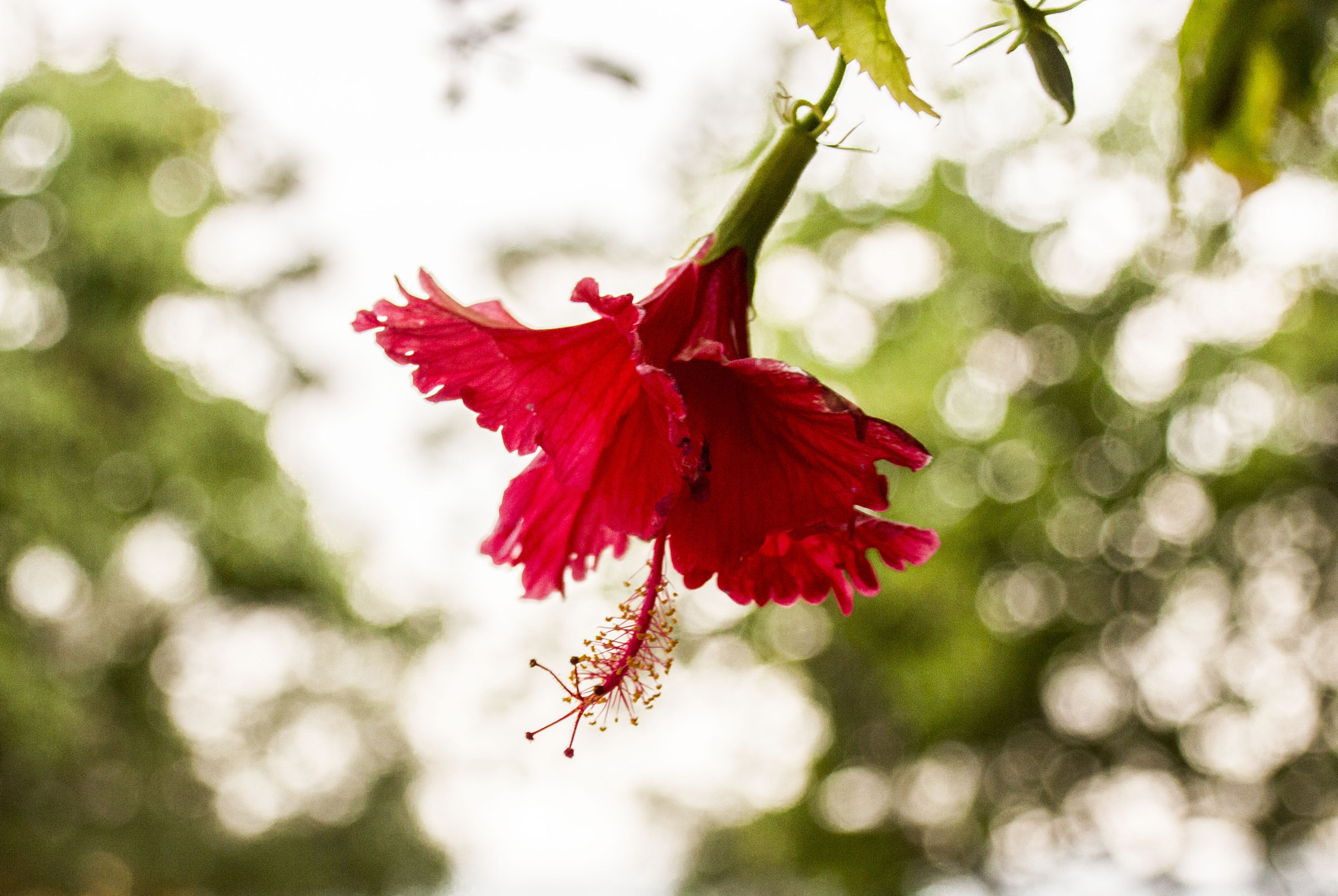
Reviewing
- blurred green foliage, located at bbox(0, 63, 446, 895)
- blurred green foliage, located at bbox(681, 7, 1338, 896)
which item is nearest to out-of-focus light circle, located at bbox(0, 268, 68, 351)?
blurred green foliage, located at bbox(0, 63, 446, 895)

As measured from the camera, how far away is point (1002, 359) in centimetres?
816

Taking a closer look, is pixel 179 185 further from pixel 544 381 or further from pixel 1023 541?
pixel 544 381

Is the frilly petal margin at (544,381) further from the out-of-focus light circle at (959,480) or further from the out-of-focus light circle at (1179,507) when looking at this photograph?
the out-of-focus light circle at (1179,507)

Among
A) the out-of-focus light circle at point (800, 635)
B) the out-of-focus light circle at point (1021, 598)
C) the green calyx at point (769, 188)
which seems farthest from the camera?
the out-of-focus light circle at point (800, 635)

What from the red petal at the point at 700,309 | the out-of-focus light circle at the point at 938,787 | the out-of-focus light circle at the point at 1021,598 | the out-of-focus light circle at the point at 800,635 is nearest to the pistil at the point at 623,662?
the red petal at the point at 700,309

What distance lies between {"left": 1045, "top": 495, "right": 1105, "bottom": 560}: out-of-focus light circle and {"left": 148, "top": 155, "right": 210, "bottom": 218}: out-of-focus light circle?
280 inches

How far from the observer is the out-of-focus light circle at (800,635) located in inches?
329

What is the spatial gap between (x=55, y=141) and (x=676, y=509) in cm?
914

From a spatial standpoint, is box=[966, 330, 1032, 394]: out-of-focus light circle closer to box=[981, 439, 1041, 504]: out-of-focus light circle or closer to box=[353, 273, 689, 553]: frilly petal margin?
box=[981, 439, 1041, 504]: out-of-focus light circle

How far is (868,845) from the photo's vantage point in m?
8.71

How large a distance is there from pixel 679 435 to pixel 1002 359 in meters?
8.17

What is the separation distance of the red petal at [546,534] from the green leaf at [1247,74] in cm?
40

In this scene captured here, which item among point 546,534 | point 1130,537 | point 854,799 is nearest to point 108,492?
point 854,799

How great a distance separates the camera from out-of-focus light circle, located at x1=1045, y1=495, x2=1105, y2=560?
798 cm
